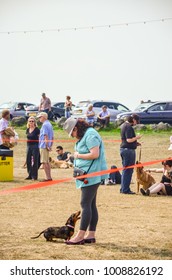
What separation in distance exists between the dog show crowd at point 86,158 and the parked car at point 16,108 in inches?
426

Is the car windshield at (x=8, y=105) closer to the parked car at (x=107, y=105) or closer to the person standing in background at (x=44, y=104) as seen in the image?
the parked car at (x=107, y=105)

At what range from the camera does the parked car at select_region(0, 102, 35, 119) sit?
1674 inches

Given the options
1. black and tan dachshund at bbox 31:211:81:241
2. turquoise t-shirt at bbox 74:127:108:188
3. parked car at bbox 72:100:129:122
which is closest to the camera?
turquoise t-shirt at bbox 74:127:108:188

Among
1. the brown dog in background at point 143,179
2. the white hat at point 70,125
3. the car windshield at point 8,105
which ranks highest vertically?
the white hat at point 70,125

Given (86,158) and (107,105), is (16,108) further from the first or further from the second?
(86,158)

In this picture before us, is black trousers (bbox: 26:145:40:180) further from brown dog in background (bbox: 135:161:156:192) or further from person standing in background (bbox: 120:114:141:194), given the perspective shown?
person standing in background (bbox: 120:114:141:194)

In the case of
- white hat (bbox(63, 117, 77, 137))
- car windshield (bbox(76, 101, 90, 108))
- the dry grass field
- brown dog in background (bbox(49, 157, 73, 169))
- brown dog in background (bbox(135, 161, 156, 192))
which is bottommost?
brown dog in background (bbox(49, 157, 73, 169))

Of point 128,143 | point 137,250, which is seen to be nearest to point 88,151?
point 137,250

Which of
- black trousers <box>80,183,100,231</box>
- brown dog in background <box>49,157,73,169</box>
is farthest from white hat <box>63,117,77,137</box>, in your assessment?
brown dog in background <box>49,157,73,169</box>

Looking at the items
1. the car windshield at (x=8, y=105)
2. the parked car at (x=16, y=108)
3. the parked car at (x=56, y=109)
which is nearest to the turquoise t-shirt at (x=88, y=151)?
the parked car at (x=56, y=109)

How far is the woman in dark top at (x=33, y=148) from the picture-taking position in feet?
64.3

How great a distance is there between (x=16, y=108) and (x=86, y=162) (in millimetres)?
32825
